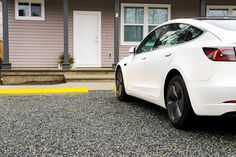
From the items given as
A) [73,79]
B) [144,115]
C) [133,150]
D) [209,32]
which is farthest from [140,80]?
[73,79]

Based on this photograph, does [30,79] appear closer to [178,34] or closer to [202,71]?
[178,34]

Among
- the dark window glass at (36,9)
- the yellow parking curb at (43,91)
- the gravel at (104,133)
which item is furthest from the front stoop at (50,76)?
the gravel at (104,133)

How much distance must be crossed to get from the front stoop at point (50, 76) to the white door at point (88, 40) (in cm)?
154

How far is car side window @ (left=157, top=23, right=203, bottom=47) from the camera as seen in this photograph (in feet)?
13.5

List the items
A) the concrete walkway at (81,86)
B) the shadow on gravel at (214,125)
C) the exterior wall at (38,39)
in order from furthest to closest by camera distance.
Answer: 1. the exterior wall at (38,39)
2. the concrete walkway at (81,86)
3. the shadow on gravel at (214,125)

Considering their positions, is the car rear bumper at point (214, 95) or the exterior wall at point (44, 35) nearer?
the car rear bumper at point (214, 95)

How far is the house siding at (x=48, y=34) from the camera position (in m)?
12.0

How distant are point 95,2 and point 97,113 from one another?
788cm

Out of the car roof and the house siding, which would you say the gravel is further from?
the house siding

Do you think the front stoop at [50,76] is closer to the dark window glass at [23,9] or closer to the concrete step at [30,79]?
the concrete step at [30,79]

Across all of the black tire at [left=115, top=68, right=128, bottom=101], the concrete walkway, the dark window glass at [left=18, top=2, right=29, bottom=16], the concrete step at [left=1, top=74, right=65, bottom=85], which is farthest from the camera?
the dark window glass at [left=18, top=2, right=29, bottom=16]

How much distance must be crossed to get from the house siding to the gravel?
21.3 feet

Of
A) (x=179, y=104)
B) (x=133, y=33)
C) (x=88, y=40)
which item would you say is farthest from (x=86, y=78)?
(x=179, y=104)

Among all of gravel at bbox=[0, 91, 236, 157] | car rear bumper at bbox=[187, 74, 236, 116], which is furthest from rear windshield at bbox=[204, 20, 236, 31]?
gravel at bbox=[0, 91, 236, 157]
